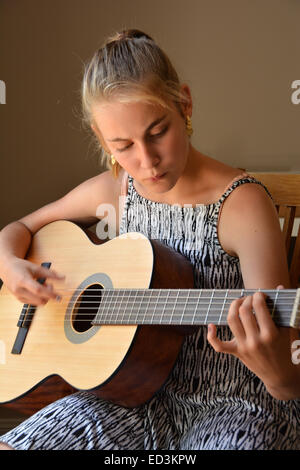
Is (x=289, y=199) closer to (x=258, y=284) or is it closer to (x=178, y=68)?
(x=258, y=284)

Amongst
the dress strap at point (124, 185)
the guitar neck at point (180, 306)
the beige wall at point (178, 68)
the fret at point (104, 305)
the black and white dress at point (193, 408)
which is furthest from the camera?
the beige wall at point (178, 68)

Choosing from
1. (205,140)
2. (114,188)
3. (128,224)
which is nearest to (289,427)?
(128,224)

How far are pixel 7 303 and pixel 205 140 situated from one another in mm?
825

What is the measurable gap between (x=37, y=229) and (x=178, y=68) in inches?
27.5

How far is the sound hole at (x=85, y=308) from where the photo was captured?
1.14 m

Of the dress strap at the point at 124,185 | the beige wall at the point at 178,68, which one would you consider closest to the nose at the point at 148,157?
the dress strap at the point at 124,185

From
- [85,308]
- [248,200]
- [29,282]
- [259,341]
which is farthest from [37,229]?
[259,341]

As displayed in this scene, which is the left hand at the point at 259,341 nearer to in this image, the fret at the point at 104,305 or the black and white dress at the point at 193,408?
the black and white dress at the point at 193,408

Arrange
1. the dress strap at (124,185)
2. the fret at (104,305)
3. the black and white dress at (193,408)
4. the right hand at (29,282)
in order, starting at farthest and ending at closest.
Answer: the dress strap at (124,185) < the right hand at (29,282) < the fret at (104,305) < the black and white dress at (193,408)

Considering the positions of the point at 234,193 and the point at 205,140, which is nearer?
the point at 234,193

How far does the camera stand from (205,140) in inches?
70.2

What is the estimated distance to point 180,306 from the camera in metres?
0.97

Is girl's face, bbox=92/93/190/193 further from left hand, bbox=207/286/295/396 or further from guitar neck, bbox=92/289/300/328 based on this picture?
left hand, bbox=207/286/295/396
